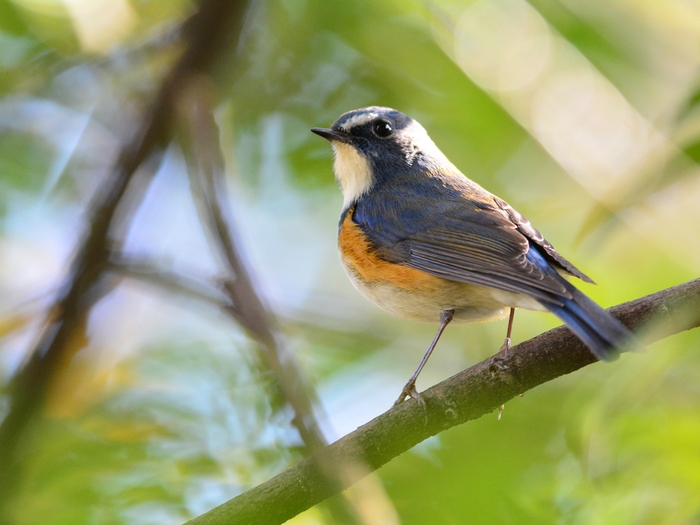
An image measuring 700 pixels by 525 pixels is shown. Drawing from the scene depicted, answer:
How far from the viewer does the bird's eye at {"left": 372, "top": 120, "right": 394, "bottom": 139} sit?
427 centimetres

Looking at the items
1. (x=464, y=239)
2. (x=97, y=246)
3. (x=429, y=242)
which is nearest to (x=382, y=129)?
(x=429, y=242)

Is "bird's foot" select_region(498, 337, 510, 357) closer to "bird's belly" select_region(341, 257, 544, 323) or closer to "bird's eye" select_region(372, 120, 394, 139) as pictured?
"bird's belly" select_region(341, 257, 544, 323)

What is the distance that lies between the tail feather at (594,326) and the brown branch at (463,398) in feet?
0.28

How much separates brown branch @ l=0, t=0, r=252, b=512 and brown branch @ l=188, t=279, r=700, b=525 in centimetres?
68

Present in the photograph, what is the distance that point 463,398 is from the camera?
260 cm

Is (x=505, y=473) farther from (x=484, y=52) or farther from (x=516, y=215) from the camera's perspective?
(x=484, y=52)

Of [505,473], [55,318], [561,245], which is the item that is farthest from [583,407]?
[561,245]

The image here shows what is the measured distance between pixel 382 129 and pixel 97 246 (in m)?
2.26

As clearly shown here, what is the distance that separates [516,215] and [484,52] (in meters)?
0.79

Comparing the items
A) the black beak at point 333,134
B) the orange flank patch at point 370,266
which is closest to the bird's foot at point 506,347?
the orange flank patch at point 370,266

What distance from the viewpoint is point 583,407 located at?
86.2 inches

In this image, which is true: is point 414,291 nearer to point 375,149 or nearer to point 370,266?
point 370,266

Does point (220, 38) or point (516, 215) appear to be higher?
point (220, 38)

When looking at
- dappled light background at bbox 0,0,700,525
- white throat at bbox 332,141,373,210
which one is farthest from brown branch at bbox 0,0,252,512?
white throat at bbox 332,141,373,210
